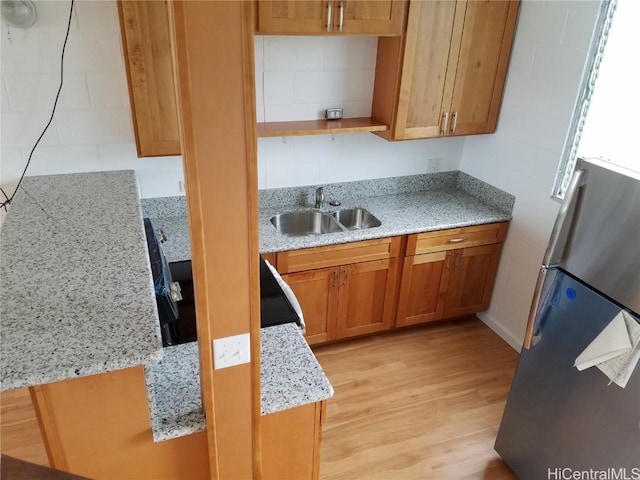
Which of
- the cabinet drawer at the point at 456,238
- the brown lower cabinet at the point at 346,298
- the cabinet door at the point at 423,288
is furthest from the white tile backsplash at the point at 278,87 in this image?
the cabinet door at the point at 423,288

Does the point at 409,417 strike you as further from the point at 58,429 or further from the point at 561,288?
the point at 58,429

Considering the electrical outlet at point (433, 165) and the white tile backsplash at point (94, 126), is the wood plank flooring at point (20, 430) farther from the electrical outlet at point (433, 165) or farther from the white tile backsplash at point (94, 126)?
the electrical outlet at point (433, 165)

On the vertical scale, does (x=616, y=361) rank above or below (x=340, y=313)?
above

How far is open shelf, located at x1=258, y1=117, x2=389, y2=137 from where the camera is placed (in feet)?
8.40

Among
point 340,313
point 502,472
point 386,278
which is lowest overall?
point 502,472

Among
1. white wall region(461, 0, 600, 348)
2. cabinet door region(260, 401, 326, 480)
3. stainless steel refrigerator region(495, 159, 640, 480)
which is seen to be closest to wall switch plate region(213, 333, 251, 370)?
cabinet door region(260, 401, 326, 480)

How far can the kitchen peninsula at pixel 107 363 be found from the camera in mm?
1115

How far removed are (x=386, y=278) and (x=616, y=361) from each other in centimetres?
144

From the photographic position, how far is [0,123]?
2.27m

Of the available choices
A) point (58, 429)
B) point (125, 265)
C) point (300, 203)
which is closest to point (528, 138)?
point (300, 203)

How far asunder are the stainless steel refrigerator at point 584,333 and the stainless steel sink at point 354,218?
4.39 ft

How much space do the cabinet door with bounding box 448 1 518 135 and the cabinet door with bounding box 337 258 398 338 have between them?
960 millimetres

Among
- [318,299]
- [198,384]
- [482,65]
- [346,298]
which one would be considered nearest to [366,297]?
[346,298]

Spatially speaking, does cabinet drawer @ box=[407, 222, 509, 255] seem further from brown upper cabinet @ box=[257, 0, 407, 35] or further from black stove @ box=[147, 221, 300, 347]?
brown upper cabinet @ box=[257, 0, 407, 35]
